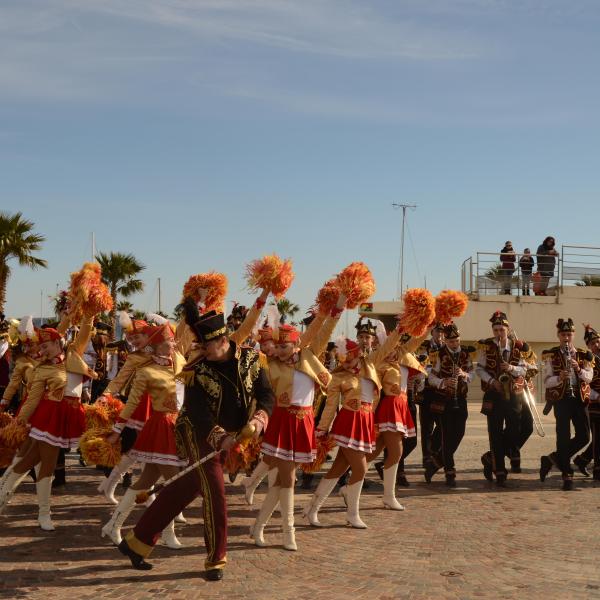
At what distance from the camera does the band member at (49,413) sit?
764 centimetres

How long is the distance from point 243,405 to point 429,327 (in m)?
3.44

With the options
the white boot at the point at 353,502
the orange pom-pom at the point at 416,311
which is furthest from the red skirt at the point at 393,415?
the white boot at the point at 353,502

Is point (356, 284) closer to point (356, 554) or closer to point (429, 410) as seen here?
point (356, 554)

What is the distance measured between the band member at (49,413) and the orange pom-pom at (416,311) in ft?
10.7

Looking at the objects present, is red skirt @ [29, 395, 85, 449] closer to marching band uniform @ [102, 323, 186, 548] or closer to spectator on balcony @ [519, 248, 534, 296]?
marching band uniform @ [102, 323, 186, 548]

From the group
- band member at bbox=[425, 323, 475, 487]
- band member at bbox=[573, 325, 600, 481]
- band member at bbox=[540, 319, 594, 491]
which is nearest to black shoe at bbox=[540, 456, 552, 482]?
band member at bbox=[540, 319, 594, 491]

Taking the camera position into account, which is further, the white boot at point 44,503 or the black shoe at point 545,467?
the black shoe at point 545,467

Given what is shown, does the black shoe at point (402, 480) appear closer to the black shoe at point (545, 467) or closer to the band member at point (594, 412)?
the black shoe at point (545, 467)

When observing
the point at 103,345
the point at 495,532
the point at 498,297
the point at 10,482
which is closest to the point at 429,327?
the point at 495,532

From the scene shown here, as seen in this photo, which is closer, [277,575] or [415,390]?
[277,575]

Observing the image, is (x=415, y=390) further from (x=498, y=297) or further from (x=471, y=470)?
(x=498, y=297)

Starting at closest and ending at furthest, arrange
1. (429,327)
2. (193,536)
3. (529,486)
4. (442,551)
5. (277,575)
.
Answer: (277,575) → (442,551) → (193,536) → (429,327) → (529,486)

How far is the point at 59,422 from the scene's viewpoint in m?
7.82

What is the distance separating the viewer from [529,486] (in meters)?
10.4
